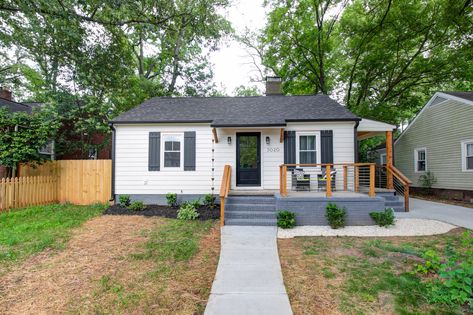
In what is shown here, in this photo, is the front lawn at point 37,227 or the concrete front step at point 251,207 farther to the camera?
the concrete front step at point 251,207

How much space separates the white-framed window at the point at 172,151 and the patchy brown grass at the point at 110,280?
364 cm

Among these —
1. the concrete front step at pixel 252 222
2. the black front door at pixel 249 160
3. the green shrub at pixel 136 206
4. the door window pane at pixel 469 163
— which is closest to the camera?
the concrete front step at pixel 252 222

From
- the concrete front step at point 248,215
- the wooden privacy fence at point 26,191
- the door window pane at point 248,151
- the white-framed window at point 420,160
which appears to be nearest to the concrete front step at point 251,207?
the concrete front step at point 248,215

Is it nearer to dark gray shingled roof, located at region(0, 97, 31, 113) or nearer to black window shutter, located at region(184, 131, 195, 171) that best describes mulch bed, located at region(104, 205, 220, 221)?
black window shutter, located at region(184, 131, 195, 171)

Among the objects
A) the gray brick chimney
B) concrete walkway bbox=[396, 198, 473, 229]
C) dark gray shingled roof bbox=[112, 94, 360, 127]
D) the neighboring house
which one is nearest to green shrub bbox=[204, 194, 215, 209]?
dark gray shingled roof bbox=[112, 94, 360, 127]

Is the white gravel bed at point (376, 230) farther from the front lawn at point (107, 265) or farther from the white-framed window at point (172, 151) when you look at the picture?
the white-framed window at point (172, 151)

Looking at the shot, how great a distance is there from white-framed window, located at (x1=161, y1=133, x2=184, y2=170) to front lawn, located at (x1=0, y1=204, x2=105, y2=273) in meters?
2.70

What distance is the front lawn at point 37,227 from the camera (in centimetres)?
448

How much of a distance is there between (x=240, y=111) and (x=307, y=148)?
9.76ft

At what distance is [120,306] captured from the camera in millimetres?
2762

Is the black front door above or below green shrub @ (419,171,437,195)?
above

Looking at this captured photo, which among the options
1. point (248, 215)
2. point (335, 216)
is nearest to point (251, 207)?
point (248, 215)

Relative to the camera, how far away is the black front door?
8484mm

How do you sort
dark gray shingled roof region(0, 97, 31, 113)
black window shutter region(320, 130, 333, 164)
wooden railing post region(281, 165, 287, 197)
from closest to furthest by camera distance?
wooden railing post region(281, 165, 287, 197) → black window shutter region(320, 130, 333, 164) → dark gray shingled roof region(0, 97, 31, 113)
